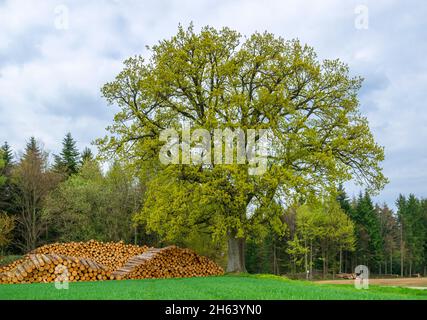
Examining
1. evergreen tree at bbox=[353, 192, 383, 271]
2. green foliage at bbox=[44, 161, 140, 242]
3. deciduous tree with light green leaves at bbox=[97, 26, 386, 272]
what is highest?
deciduous tree with light green leaves at bbox=[97, 26, 386, 272]

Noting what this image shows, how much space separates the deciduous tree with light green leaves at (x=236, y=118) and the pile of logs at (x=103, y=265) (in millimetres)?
1358

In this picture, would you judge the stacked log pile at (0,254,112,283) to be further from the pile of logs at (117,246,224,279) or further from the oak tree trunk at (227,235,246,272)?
the oak tree trunk at (227,235,246,272)

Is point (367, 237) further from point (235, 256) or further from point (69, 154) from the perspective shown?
point (235, 256)

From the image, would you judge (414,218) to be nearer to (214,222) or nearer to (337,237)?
(337,237)

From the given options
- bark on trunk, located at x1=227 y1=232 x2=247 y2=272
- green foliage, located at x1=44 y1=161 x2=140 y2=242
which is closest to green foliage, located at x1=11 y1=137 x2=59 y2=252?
green foliage, located at x1=44 y1=161 x2=140 y2=242

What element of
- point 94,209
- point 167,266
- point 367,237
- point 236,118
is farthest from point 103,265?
point 367,237

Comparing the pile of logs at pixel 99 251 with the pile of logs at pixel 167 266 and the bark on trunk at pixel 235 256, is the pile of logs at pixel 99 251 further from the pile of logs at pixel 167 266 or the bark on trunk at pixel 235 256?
the bark on trunk at pixel 235 256

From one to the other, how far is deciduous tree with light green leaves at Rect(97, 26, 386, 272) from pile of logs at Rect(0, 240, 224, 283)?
136 centimetres

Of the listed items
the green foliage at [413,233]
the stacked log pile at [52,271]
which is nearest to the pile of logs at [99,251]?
the stacked log pile at [52,271]

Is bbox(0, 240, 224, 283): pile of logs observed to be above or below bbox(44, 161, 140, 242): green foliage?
below

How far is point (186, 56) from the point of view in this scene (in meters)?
23.0

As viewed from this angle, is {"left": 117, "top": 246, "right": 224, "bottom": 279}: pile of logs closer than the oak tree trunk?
Yes

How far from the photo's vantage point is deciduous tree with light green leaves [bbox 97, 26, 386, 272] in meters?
22.0
